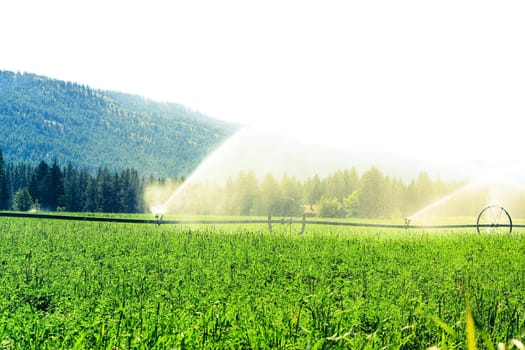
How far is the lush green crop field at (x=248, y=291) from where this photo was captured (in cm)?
525

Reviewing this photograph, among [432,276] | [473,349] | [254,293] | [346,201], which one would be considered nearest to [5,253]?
A: [254,293]

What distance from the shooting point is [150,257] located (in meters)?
13.9

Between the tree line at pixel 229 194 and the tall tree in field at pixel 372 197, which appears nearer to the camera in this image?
the tree line at pixel 229 194

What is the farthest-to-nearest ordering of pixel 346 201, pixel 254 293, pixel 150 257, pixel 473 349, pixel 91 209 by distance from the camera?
pixel 346 201 → pixel 91 209 → pixel 150 257 → pixel 254 293 → pixel 473 349

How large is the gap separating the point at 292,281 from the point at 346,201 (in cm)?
11527

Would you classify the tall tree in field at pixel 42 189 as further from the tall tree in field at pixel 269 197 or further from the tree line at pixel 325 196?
the tall tree in field at pixel 269 197

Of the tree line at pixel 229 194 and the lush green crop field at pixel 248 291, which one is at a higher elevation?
the tree line at pixel 229 194

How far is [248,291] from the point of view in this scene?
1034 centimetres

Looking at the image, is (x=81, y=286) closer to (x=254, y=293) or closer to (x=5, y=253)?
(x=254, y=293)

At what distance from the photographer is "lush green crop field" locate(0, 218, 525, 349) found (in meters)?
5.25

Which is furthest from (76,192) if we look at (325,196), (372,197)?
(372,197)

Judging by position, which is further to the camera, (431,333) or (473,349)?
(431,333)

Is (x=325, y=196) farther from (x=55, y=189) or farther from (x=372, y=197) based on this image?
(x=55, y=189)

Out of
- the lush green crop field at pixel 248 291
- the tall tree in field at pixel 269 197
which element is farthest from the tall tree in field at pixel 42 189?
the lush green crop field at pixel 248 291
